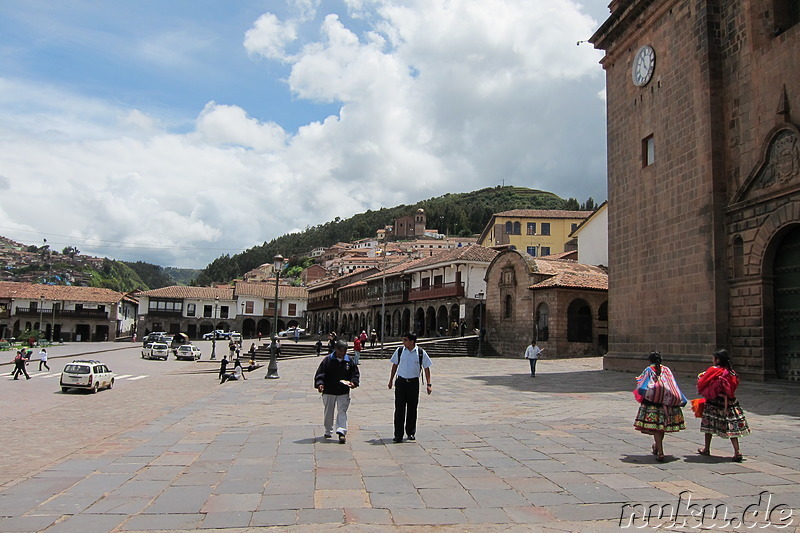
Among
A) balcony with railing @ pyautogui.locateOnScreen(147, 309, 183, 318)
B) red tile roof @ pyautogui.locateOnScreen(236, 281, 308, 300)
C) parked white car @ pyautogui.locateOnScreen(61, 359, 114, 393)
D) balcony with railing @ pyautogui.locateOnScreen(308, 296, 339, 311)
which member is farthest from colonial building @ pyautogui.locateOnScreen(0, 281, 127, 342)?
parked white car @ pyautogui.locateOnScreen(61, 359, 114, 393)

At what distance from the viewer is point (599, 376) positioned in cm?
1995

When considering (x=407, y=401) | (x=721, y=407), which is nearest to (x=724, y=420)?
(x=721, y=407)

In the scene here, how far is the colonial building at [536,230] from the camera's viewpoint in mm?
66688

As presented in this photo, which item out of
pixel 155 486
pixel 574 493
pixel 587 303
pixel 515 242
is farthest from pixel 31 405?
pixel 515 242

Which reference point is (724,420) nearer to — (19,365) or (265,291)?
(19,365)

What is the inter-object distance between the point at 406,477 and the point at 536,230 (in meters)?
63.2

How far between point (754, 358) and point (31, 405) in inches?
740

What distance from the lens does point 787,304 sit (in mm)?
15031

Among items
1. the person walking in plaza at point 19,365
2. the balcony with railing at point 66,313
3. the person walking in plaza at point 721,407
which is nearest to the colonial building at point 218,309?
the balcony with railing at point 66,313

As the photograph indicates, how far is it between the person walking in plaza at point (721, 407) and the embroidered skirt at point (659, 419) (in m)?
0.35

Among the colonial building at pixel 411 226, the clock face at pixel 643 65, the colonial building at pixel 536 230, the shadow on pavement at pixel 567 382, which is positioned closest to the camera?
the shadow on pavement at pixel 567 382

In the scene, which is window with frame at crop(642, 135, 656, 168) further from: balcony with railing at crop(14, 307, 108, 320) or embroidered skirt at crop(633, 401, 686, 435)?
balcony with railing at crop(14, 307, 108, 320)

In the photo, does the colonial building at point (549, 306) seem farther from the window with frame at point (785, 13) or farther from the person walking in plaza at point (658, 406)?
the person walking in plaza at point (658, 406)

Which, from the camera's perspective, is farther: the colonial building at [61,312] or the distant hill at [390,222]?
the distant hill at [390,222]
